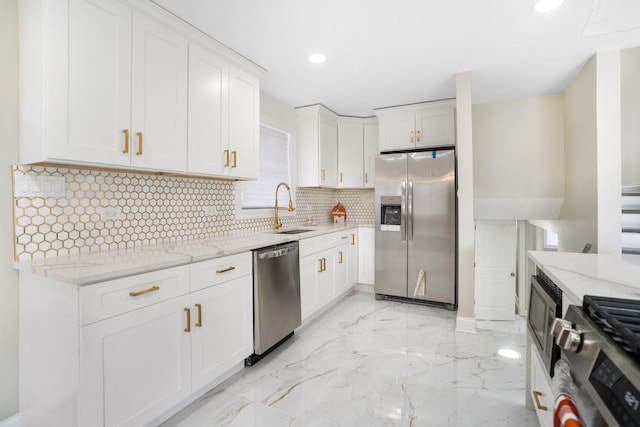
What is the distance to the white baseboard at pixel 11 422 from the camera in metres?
1.57

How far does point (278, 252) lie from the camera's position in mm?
2451

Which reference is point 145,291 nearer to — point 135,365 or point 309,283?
point 135,365

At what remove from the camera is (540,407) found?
4.08 feet

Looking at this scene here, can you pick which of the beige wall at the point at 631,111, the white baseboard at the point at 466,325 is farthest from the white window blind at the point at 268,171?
the beige wall at the point at 631,111

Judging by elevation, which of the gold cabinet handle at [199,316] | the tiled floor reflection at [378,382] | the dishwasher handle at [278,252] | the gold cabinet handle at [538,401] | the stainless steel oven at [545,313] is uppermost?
the dishwasher handle at [278,252]

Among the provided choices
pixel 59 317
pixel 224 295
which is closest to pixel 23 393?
pixel 59 317

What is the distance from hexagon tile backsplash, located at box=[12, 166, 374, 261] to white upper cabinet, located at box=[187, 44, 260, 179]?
32 centimetres

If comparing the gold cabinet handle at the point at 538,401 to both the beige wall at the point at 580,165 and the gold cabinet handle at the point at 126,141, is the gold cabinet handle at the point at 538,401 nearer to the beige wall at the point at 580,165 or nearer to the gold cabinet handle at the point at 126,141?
the beige wall at the point at 580,165

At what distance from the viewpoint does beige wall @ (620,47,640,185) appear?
2.70 meters

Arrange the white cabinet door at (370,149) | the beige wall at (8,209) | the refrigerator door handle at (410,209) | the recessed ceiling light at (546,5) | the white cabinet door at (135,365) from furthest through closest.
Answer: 1. the white cabinet door at (370,149)
2. the refrigerator door handle at (410,209)
3. the recessed ceiling light at (546,5)
4. the beige wall at (8,209)
5. the white cabinet door at (135,365)

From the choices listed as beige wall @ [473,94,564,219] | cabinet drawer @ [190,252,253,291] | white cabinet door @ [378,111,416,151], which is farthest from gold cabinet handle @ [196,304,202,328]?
beige wall @ [473,94,564,219]

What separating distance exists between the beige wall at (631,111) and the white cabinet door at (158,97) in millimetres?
3639

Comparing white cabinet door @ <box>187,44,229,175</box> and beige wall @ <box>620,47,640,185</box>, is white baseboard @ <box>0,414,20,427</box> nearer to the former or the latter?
white cabinet door @ <box>187,44,229,175</box>

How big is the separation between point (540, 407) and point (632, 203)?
258 cm
